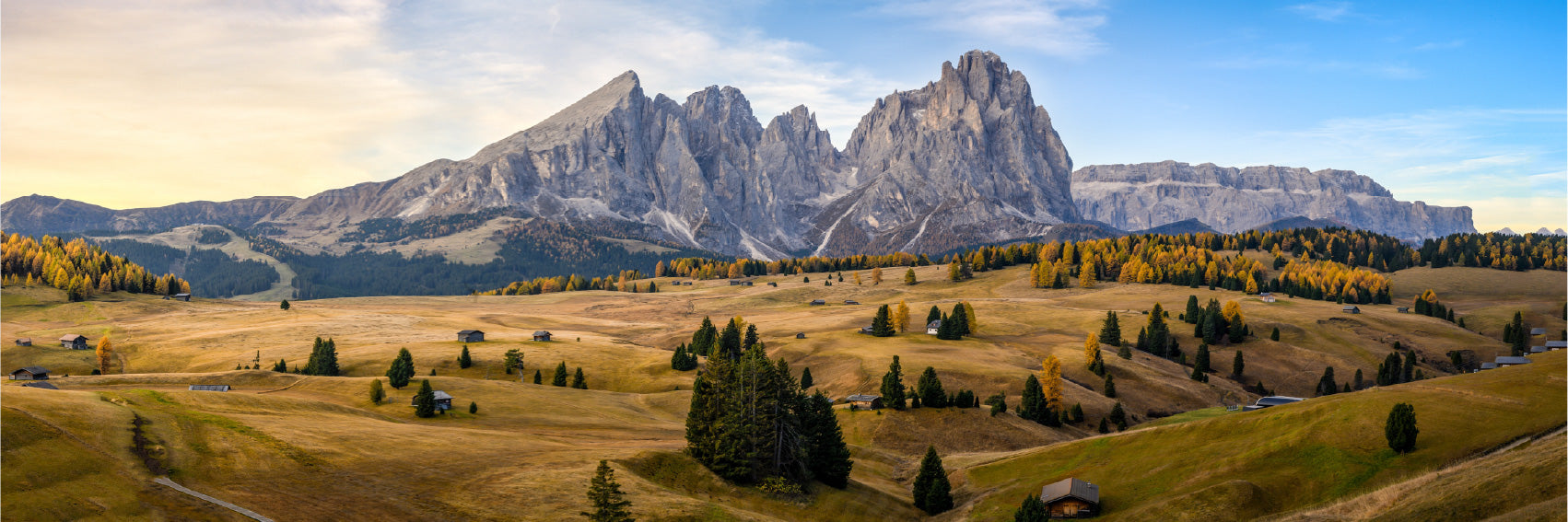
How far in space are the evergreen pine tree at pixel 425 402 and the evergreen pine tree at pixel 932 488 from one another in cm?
5020

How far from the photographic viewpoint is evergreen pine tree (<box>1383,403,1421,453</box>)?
181ft

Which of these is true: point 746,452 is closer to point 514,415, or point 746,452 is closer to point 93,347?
point 514,415

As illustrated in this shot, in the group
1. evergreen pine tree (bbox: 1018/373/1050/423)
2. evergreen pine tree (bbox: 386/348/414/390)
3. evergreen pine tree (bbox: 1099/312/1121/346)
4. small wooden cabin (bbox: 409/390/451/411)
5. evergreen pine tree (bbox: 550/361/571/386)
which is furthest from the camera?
evergreen pine tree (bbox: 1099/312/1121/346)

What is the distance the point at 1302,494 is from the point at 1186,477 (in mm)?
8349

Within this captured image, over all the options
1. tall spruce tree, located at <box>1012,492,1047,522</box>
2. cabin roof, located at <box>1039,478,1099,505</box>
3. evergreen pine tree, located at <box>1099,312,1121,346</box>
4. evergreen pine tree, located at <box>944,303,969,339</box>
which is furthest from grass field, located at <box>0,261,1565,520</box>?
evergreen pine tree, located at <box>944,303,969,339</box>

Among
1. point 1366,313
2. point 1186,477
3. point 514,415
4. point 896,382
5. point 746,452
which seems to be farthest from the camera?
point 1366,313

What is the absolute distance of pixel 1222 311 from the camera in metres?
167

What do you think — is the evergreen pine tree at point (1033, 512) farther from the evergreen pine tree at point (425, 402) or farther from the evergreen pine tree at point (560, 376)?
the evergreen pine tree at point (560, 376)

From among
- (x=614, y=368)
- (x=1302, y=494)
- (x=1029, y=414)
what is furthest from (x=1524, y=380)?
(x=614, y=368)

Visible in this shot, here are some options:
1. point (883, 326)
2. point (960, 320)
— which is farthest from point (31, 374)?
point (960, 320)

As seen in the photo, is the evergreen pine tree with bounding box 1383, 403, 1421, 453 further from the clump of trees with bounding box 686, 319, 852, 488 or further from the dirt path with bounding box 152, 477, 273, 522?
the dirt path with bounding box 152, 477, 273, 522

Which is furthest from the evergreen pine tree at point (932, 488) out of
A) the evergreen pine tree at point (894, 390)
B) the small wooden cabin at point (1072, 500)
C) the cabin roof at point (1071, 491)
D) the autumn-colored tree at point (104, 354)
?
the autumn-colored tree at point (104, 354)

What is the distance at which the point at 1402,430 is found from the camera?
5531 centimetres

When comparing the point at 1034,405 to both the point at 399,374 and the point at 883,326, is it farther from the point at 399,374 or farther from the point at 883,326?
the point at 399,374
